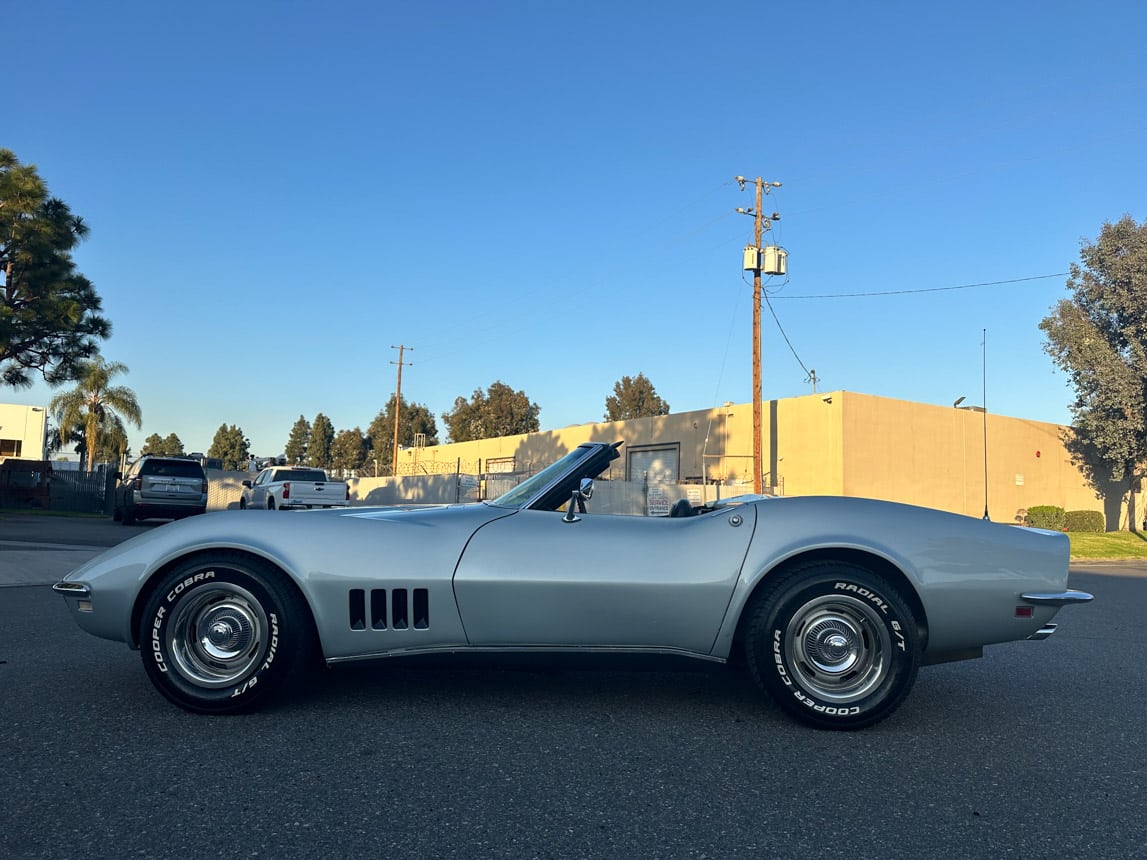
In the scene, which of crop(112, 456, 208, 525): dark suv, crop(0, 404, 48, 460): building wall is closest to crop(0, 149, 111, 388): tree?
crop(112, 456, 208, 525): dark suv

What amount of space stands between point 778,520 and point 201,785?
8.05 feet

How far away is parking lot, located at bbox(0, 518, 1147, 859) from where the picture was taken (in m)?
2.46

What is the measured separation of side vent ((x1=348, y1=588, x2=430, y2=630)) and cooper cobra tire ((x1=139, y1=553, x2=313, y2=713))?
0.76 ft

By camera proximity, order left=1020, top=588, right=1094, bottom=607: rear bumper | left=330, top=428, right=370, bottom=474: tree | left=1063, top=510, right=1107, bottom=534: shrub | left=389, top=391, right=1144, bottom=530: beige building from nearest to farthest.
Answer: left=1020, top=588, right=1094, bottom=607: rear bumper → left=389, top=391, right=1144, bottom=530: beige building → left=1063, top=510, right=1107, bottom=534: shrub → left=330, top=428, right=370, bottom=474: tree

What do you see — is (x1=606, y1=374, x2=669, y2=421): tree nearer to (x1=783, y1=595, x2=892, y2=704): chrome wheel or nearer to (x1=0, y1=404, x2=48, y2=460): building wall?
(x1=0, y1=404, x2=48, y2=460): building wall

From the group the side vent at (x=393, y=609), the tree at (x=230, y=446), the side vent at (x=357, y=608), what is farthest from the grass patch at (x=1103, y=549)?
Answer: the tree at (x=230, y=446)

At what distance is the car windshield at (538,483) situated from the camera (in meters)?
4.03

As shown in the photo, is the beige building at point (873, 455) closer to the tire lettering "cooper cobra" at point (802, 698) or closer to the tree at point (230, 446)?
the tire lettering "cooper cobra" at point (802, 698)

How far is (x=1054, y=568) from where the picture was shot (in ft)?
12.6

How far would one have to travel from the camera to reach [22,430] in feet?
210

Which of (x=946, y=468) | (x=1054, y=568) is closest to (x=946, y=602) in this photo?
(x=1054, y=568)

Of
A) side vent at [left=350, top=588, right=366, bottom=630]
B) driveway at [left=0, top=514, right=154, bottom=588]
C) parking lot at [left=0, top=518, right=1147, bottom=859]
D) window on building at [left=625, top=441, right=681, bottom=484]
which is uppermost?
window on building at [left=625, top=441, right=681, bottom=484]

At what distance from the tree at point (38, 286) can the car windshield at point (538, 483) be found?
21.9m

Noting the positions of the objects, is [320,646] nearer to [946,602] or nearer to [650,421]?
[946,602]
